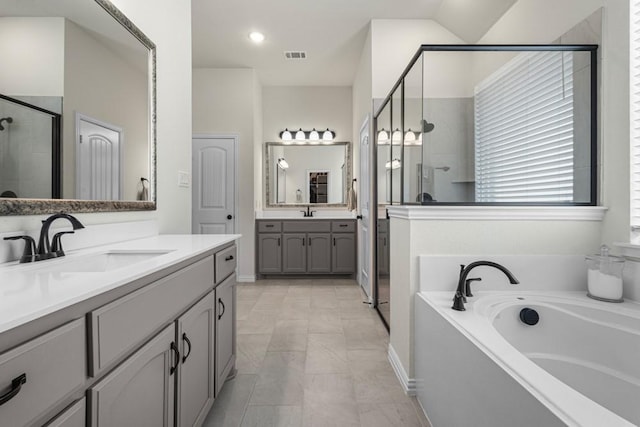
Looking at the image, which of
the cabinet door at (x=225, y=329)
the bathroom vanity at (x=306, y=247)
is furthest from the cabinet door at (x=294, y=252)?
the cabinet door at (x=225, y=329)

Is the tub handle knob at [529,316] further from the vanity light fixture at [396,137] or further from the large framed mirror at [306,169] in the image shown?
the large framed mirror at [306,169]

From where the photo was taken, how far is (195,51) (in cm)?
389

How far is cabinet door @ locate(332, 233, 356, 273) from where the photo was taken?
181 inches

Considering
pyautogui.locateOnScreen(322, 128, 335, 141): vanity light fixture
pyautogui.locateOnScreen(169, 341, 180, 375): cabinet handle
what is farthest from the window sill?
pyautogui.locateOnScreen(322, 128, 335, 141): vanity light fixture

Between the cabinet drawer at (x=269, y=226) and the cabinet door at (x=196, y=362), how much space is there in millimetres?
3006

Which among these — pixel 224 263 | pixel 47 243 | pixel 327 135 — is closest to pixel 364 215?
pixel 327 135

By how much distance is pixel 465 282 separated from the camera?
1.61m

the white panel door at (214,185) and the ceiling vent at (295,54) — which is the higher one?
the ceiling vent at (295,54)

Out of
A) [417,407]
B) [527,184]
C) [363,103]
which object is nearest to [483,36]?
[363,103]

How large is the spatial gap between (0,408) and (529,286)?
2.05 meters

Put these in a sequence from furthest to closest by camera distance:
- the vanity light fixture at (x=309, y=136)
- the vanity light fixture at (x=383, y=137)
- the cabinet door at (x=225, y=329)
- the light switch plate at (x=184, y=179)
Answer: the vanity light fixture at (x=309, y=136) → the vanity light fixture at (x=383, y=137) → the light switch plate at (x=184, y=179) → the cabinet door at (x=225, y=329)

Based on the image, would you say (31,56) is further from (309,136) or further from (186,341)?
(309,136)

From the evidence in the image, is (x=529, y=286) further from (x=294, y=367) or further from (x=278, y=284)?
(x=278, y=284)

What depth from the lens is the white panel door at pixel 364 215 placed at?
11.9ft
